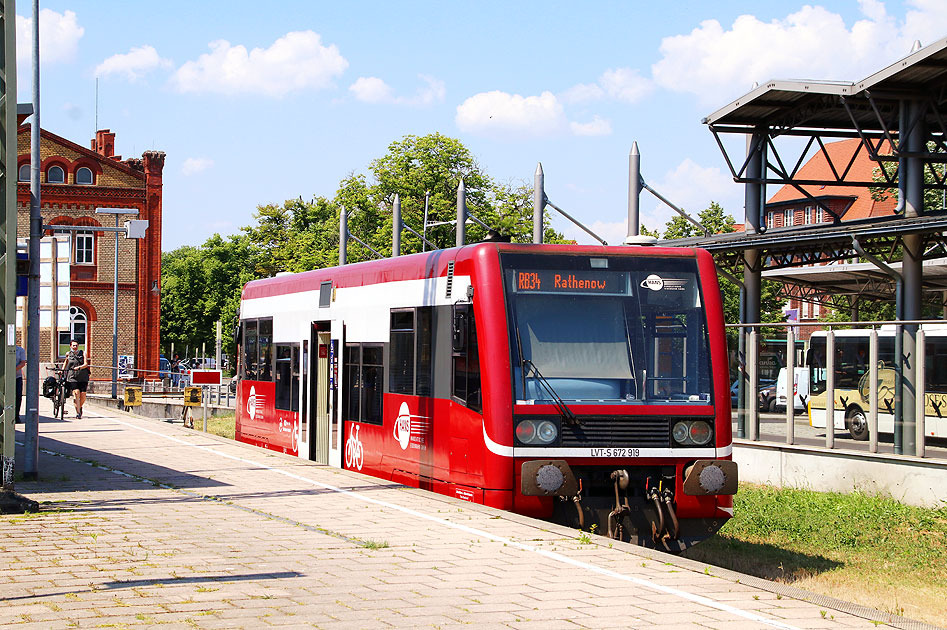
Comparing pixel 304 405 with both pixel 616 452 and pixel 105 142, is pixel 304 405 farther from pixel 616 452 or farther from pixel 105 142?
pixel 105 142

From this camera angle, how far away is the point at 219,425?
31.4 meters

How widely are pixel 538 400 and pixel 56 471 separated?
6.83m

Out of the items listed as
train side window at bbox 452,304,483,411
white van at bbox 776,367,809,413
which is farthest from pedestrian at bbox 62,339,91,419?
train side window at bbox 452,304,483,411

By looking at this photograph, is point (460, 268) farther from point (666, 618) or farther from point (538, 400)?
point (666, 618)

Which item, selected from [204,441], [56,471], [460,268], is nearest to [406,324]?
[460,268]

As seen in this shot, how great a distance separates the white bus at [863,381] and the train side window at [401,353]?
245 inches

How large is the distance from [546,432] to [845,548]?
153 inches

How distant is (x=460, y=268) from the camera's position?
457 inches

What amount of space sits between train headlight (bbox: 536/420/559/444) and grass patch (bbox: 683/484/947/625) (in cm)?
231

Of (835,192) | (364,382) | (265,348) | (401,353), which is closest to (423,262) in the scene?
(401,353)

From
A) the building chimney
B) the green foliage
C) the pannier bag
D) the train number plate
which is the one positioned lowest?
the pannier bag

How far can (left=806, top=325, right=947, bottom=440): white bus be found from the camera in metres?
15.1

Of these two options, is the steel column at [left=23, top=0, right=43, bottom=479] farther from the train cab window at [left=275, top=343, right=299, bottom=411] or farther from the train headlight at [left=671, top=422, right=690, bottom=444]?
the train headlight at [left=671, top=422, right=690, bottom=444]

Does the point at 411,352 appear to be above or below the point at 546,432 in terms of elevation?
above
